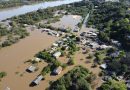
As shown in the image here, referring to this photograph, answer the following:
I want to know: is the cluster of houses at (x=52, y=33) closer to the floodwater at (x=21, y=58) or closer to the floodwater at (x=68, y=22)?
the floodwater at (x=21, y=58)

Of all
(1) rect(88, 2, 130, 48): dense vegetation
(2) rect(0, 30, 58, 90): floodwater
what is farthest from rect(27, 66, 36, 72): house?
(1) rect(88, 2, 130, 48): dense vegetation

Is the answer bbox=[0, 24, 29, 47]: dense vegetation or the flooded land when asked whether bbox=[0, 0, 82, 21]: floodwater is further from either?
bbox=[0, 24, 29, 47]: dense vegetation

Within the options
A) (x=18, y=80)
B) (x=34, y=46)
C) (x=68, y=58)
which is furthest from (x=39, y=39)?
(x=18, y=80)

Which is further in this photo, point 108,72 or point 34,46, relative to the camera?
point 34,46

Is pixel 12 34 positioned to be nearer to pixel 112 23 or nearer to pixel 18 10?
pixel 112 23

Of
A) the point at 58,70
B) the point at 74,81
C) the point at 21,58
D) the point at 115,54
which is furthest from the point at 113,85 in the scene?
the point at 21,58

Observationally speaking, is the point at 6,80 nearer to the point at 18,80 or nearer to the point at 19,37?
the point at 18,80

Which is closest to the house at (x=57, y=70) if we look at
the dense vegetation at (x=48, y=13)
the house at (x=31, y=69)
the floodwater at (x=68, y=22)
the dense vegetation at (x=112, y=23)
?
the house at (x=31, y=69)
